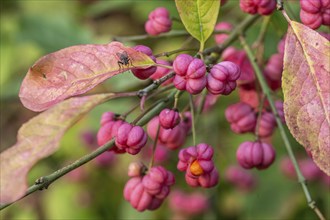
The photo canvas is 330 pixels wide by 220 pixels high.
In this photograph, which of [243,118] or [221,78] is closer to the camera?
[221,78]

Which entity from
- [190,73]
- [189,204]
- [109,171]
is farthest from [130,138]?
[109,171]

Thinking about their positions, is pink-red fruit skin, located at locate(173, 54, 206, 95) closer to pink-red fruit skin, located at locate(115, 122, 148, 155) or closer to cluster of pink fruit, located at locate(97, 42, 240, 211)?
cluster of pink fruit, located at locate(97, 42, 240, 211)

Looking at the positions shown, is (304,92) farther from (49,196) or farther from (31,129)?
(49,196)

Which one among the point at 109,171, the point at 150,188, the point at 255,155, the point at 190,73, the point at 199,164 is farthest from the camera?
the point at 109,171

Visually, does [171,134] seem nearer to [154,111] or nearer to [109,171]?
[154,111]

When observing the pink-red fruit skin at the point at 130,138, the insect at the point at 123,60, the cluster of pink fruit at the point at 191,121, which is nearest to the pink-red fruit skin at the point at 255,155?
the cluster of pink fruit at the point at 191,121

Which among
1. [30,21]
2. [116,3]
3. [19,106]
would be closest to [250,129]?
[116,3]
